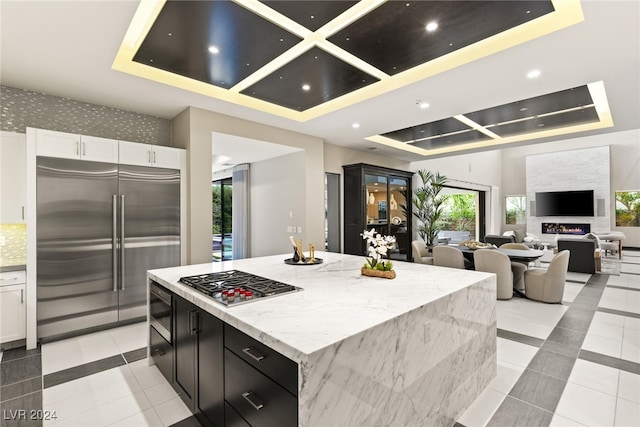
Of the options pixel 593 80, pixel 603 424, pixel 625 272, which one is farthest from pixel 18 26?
pixel 625 272

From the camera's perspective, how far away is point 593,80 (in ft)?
10.8

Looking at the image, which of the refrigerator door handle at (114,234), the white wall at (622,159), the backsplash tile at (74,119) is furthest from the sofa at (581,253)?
the refrigerator door handle at (114,234)

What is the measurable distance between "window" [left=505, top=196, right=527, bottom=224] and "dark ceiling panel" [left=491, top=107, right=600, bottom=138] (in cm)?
952

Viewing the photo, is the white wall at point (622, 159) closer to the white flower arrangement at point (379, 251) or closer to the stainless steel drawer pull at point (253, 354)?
Answer: the white flower arrangement at point (379, 251)

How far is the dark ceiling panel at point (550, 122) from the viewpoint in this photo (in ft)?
15.1

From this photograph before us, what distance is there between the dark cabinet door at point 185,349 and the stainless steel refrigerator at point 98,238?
2.02 m

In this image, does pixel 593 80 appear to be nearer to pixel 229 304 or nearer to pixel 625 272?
pixel 229 304

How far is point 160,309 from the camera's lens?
2.49m

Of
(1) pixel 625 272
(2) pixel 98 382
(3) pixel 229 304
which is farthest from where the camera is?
(1) pixel 625 272

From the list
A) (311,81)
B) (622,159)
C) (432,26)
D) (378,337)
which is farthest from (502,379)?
(622,159)

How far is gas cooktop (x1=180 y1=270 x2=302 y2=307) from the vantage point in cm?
174

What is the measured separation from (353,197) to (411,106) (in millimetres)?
2639

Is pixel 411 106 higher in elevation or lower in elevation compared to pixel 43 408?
higher

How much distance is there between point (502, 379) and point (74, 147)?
4.78 meters
